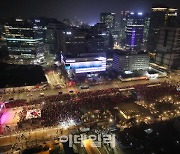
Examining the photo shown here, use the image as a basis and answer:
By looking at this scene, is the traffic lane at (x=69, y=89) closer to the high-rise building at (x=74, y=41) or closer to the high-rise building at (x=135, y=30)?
the high-rise building at (x=74, y=41)

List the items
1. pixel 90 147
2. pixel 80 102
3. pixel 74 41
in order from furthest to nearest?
1. pixel 74 41
2. pixel 80 102
3. pixel 90 147

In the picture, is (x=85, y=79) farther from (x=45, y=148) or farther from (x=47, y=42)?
(x=47, y=42)

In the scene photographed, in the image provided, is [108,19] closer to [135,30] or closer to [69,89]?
[135,30]

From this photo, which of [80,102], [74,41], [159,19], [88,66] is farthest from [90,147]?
[159,19]

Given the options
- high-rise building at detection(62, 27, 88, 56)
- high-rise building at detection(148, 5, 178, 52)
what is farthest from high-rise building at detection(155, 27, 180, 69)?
high-rise building at detection(62, 27, 88, 56)

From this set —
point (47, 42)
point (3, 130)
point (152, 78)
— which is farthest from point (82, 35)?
point (3, 130)

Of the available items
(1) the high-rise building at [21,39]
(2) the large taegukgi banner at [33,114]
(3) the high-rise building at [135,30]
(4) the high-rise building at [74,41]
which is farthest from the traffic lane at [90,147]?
(3) the high-rise building at [135,30]
